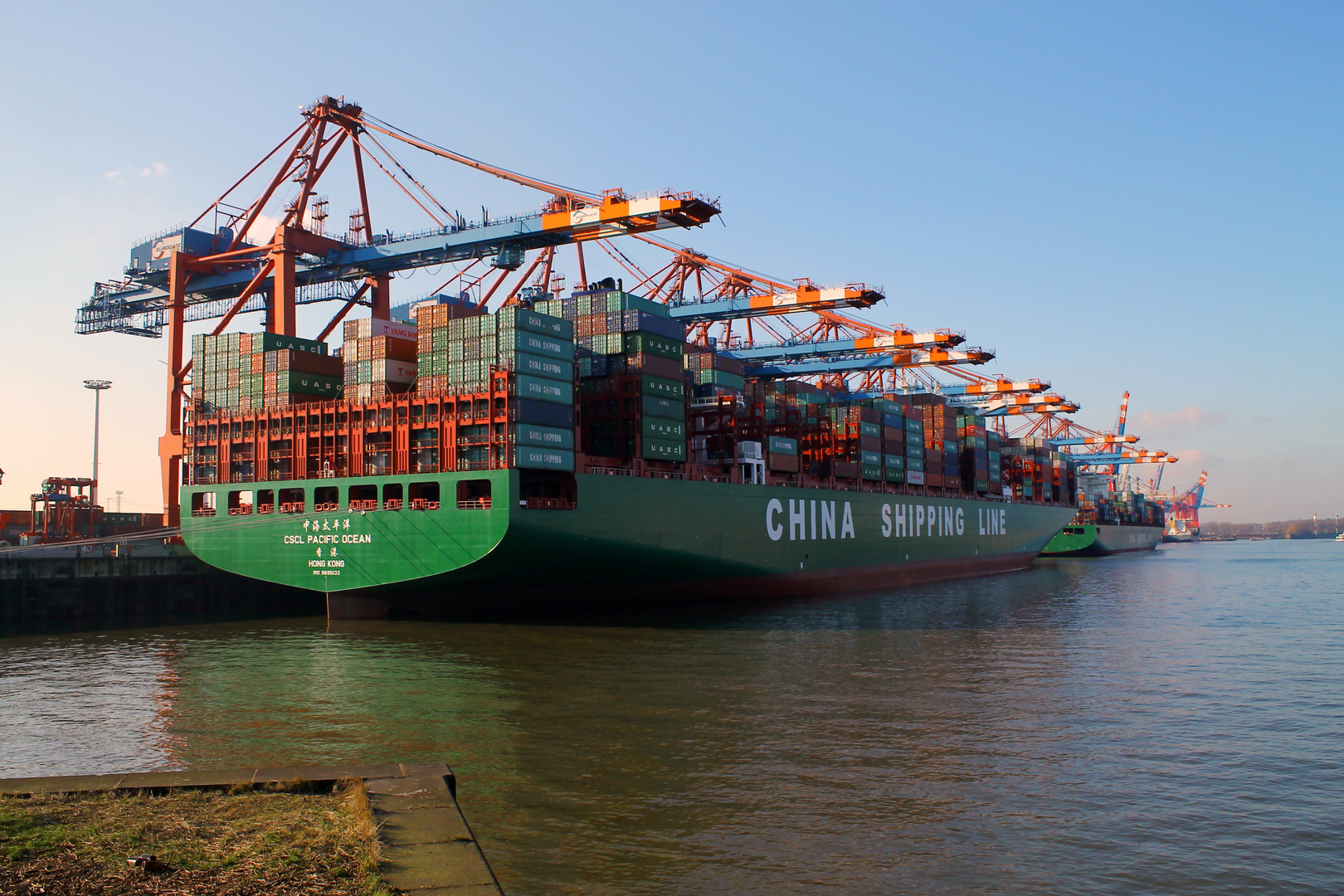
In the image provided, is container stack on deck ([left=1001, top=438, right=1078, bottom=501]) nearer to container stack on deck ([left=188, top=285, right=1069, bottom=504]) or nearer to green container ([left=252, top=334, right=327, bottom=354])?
container stack on deck ([left=188, top=285, right=1069, bottom=504])

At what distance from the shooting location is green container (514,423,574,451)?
3366cm

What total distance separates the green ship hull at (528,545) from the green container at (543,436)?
1324mm

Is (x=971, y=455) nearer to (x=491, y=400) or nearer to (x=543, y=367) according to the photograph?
(x=543, y=367)

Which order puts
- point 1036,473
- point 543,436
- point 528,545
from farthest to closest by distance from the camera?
point 1036,473
point 543,436
point 528,545

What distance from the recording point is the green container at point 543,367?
112 ft

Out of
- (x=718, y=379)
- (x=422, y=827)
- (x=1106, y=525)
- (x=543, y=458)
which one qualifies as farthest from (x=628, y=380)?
(x=1106, y=525)

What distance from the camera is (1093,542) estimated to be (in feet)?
347

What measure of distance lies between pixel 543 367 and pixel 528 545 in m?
6.95

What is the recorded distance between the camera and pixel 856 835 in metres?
11.2

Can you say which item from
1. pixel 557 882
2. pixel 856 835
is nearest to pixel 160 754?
pixel 557 882

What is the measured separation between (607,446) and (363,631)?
1361cm

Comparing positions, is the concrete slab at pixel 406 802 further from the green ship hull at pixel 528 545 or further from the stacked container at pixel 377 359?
the stacked container at pixel 377 359

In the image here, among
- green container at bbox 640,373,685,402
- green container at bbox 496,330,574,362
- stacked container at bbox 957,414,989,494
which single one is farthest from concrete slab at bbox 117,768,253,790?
stacked container at bbox 957,414,989,494

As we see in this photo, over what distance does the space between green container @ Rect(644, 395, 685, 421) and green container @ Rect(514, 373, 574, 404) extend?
485 centimetres
